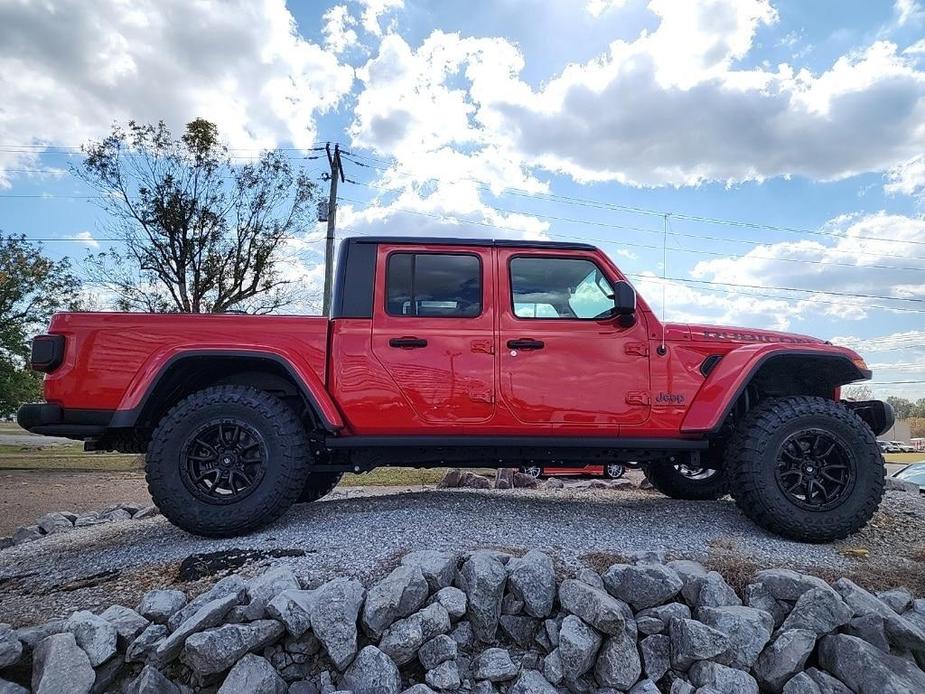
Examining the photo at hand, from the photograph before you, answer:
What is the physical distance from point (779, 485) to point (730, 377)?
80 centimetres

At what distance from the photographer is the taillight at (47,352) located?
3805mm

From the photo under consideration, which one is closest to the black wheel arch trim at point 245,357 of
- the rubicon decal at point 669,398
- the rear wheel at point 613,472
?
the rubicon decal at point 669,398

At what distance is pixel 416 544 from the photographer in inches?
143

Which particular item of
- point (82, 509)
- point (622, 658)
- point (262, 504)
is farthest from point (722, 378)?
point (82, 509)

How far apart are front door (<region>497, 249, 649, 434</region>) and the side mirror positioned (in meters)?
0.14

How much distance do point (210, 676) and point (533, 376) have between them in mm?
2511

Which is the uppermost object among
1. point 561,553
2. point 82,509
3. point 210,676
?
point 561,553

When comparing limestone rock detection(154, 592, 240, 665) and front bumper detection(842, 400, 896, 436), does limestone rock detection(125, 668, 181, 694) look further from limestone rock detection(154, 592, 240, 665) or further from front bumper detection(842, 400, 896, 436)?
front bumper detection(842, 400, 896, 436)

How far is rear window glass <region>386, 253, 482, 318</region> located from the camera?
4172 millimetres

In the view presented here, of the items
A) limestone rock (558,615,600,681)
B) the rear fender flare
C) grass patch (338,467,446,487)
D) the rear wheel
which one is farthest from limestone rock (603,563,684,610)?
the rear wheel

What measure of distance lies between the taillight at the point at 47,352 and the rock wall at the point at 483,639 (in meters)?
1.67

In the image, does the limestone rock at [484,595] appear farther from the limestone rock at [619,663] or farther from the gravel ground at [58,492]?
the gravel ground at [58,492]

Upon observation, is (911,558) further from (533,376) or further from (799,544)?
(533,376)

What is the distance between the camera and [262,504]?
3.85 metres
